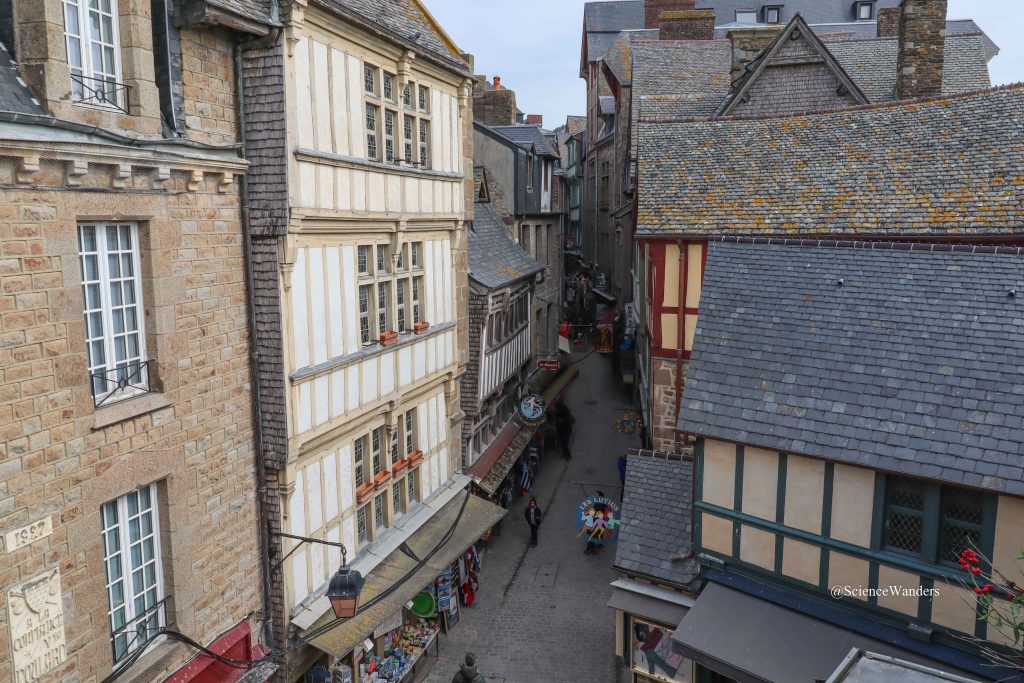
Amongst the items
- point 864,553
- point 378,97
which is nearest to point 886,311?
point 864,553

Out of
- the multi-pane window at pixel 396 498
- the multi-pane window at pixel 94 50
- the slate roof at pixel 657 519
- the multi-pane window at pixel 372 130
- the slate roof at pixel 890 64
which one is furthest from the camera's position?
the slate roof at pixel 890 64

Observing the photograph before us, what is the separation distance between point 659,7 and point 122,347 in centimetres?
3150

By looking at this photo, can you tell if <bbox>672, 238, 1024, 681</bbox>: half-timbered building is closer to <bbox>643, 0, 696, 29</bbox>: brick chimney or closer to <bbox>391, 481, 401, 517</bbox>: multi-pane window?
<bbox>391, 481, 401, 517</bbox>: multi-pane window

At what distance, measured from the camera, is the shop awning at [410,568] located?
9250 millimetres

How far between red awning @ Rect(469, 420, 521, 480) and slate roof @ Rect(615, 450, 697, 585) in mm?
4286

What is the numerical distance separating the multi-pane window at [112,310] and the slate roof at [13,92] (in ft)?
3.35

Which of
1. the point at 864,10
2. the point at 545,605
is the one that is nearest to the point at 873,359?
the point at 545,605

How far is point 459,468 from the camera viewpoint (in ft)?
46.2

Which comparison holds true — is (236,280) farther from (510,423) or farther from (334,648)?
(510,423)

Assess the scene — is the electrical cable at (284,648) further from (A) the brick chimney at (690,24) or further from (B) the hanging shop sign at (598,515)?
(A) the brick chimney at (690,24)

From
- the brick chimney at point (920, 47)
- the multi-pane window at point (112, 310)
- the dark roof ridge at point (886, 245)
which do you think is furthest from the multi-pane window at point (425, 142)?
the brick chimney at point (920, 47)

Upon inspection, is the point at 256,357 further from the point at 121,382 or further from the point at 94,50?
the point at 94,50

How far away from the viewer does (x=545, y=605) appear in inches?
554

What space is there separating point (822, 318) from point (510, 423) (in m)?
10.3
